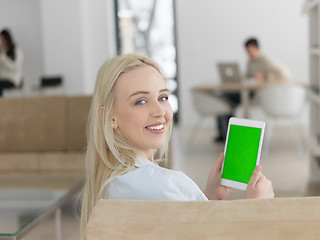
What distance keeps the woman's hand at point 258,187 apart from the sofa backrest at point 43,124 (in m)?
3.48

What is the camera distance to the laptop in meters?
7.21

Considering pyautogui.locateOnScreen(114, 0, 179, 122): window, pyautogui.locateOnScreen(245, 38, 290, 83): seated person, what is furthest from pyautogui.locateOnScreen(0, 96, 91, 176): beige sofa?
pyautogui.locateOnScreen(114, 0, 179, 122): window

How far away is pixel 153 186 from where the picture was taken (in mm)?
1241

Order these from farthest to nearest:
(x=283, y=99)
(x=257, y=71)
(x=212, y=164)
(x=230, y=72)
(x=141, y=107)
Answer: (x=257, y=71), (x=230, y=72), (x=283, y=99), (x=212, y=164), (x=141, y=107)

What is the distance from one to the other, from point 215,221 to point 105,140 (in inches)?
18.5

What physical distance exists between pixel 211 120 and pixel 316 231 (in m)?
8.30

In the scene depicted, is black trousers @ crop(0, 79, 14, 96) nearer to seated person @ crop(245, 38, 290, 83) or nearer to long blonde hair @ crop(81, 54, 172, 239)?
seated person @ crop(245, 38, 290, 83)

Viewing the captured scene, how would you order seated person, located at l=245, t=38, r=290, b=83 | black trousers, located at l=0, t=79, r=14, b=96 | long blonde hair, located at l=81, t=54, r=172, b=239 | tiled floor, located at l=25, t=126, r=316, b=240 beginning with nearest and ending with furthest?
long blonde hair, located at l=81, t=54, r=172, b=239, tiled floor, located at l=25, t=126, r=316, b=240, seated person, located at l=245, t=38, r=290, b=83, black trousers, located at l=0, t=79, r=14, b=96

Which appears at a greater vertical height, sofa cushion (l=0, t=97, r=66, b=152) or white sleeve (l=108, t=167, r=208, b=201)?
white sleeve (l=108, t=167, r=208, b=201)

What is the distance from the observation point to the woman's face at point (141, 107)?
1361mm

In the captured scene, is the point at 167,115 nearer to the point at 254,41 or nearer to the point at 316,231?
the point at 316,231

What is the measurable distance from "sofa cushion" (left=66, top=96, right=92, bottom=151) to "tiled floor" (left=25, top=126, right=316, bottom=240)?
0.58m

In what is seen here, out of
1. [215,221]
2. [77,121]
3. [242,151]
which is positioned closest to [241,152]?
[242,151]

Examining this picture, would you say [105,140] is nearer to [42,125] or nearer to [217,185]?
[217,185]
